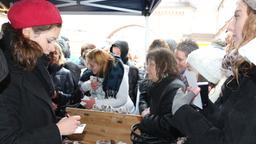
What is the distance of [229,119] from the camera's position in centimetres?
119

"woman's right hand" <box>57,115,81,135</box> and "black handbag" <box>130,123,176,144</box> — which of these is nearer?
"woman's right hand" <box>57,115,81,135</box>

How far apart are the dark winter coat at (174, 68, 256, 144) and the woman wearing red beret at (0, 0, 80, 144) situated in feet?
1.62

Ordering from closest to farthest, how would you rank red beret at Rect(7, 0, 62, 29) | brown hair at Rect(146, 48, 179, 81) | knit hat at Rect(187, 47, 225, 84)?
→ red beret at Rect(7, 0, 62, 29) → knit hat at Rect(187, 47, 225, 84) → brown hair at Rect(146, 48, 179, 81)

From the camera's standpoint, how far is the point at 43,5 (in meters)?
1.53

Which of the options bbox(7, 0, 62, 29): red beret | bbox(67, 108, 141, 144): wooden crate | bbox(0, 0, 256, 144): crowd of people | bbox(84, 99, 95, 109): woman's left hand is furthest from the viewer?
bbox(84, 99, 95, 109): woman's left hand

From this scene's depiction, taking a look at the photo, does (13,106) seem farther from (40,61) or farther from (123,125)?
(123,125)

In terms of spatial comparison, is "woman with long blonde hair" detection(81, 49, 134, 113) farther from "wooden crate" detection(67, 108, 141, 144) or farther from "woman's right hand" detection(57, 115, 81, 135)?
"woman's right hand" detection(57, 115, 81, 135)

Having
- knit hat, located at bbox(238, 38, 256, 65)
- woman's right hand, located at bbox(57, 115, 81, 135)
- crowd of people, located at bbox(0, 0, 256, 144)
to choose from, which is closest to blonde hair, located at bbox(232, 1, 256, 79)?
crowd of people, located at bbox(0, 0, 256, 144)

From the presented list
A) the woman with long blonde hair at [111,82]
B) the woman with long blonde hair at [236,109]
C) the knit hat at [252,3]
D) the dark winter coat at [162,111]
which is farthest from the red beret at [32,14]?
the woman with long blonde hair at [111,82]

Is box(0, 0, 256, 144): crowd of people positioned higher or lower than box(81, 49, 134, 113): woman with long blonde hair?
higher

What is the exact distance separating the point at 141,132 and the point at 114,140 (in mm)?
729

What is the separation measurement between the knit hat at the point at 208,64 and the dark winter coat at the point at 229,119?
11.5 inches

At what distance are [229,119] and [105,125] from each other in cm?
206

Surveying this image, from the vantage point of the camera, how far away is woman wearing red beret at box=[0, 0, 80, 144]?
4.27 feet
